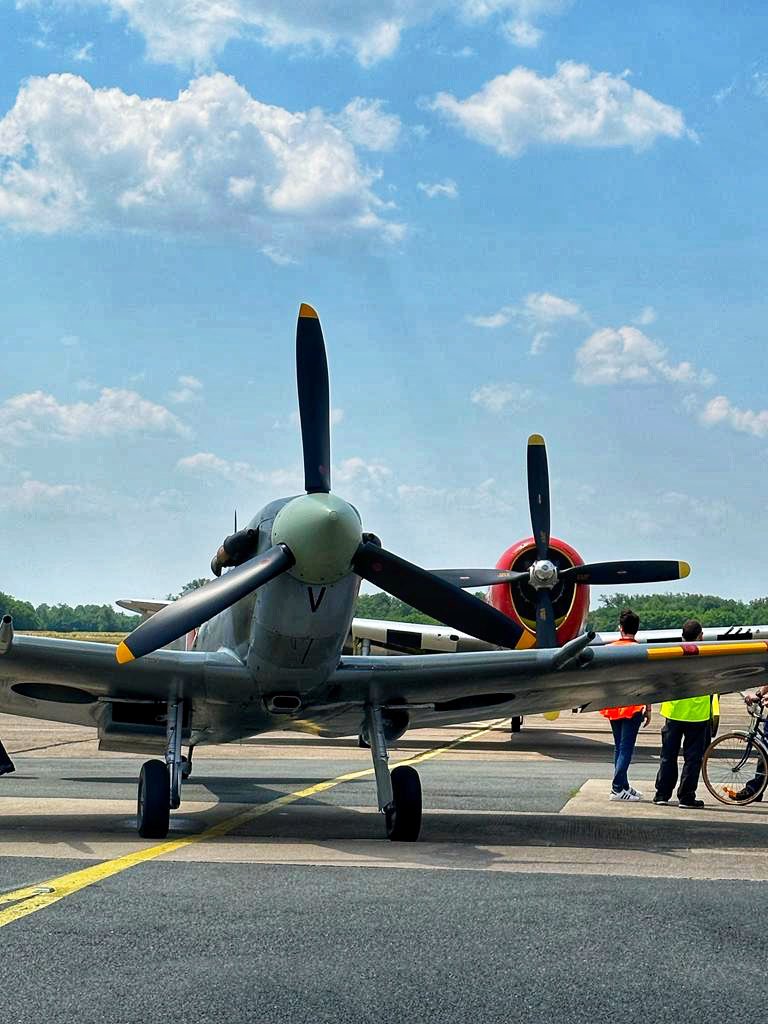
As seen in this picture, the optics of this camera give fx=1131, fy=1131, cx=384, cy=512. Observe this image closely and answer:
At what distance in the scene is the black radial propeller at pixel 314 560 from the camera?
8672mm

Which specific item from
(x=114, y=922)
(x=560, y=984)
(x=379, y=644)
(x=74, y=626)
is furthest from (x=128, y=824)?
(x=74, y=626)

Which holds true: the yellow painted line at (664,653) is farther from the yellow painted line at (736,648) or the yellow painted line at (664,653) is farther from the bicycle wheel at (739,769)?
the bicycle wheel at (739,769)

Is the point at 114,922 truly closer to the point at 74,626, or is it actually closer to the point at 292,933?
the point at 292,933

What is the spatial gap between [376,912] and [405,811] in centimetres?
322

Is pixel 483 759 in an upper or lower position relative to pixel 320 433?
lower

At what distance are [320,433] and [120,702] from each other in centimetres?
320

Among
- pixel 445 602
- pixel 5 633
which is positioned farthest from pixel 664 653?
pixel 5 633

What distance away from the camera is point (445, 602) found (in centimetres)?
970

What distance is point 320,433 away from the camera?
32.9ft

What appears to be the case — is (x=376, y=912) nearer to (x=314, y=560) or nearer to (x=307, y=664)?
(x=314, y=560)

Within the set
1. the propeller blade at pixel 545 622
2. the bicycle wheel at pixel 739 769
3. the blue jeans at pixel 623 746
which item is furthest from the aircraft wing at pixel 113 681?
the propeller blade at pixel 545 622

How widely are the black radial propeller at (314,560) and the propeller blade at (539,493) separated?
33.4ft

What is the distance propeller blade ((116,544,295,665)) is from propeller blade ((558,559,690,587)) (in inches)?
269

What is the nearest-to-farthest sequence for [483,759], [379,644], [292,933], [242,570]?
[292,933]
[242,570]
[483,759]
[379,644]
